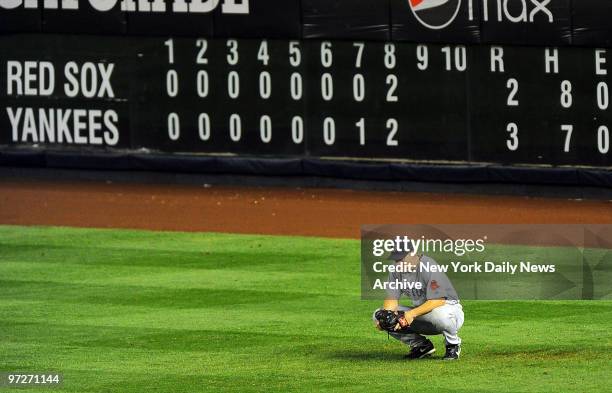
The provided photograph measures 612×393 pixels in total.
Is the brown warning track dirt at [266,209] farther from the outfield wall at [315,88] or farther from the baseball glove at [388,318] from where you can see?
the baseball glove at [388,318]

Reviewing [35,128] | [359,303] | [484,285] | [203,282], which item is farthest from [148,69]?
[484,285]

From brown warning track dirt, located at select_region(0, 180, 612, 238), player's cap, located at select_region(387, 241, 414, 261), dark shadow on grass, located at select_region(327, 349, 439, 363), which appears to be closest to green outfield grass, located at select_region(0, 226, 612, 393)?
dark shadow on grass, located at select_region(327, 349, 439, 363)

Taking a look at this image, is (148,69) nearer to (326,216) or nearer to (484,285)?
(326,216)

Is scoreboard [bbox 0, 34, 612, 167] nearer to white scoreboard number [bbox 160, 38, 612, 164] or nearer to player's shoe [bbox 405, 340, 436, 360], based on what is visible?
white scoreboard number [bbox 160, 38, 612, 164]

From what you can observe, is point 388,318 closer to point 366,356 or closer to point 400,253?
point 400,253

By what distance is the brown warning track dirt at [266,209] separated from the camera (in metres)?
19.1

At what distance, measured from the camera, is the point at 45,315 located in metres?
13.5

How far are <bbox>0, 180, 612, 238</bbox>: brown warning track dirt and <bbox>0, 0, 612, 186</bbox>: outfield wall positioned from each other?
36 centimetres

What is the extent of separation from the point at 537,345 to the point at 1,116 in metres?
12.4

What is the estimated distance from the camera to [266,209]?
2033 cm

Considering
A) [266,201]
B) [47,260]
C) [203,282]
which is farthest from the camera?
[266,201]

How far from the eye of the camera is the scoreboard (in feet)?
65.5

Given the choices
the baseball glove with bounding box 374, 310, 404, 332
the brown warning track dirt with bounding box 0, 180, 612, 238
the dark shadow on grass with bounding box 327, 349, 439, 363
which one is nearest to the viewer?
the baseball glove with bounding box 374, 310, 404, 332

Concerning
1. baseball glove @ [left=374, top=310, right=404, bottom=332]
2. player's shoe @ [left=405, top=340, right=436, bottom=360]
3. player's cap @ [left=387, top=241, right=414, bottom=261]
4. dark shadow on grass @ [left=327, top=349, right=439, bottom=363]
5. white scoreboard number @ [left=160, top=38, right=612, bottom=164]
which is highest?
white scoreboard number @ [left=160, top=38, right=612, bottom=164]
